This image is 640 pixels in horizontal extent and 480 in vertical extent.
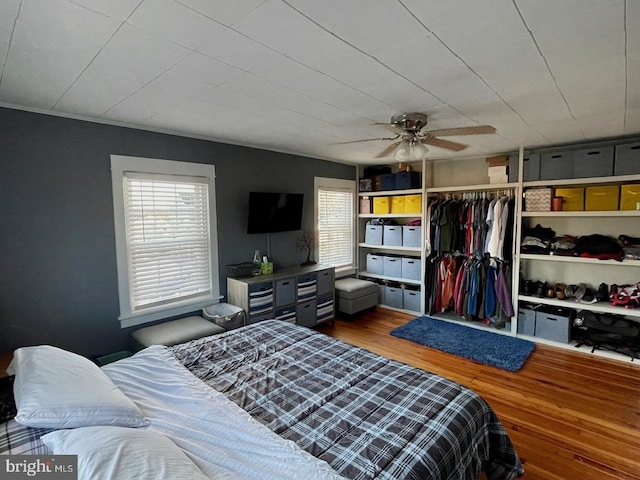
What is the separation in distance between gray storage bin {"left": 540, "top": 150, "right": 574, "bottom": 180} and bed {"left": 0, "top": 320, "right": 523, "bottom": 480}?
3112 millimetres

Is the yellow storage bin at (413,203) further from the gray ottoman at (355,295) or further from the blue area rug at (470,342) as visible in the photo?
the blue area rug at (470,342)

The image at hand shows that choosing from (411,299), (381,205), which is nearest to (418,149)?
(381,205)

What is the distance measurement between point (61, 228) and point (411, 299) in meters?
4.35

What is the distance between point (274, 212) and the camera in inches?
159

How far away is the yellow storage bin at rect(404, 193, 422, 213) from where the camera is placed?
15.7ft

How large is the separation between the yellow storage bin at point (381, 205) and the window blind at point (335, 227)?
16.2 inches

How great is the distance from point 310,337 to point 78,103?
2441 millimetres

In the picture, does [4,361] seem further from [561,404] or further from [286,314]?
[561,404]

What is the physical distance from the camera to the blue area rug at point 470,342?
342 centimetres

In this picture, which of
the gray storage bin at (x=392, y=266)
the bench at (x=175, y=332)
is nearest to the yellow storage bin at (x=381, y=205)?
the gray storage bin at (x=392, y=266)

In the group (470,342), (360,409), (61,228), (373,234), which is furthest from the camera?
(373,234)

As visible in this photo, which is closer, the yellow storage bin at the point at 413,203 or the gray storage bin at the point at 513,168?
the gray storage bin at the point at 513,168

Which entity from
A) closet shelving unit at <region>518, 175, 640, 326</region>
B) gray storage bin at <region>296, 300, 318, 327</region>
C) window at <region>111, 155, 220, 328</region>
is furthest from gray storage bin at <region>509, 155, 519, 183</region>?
window at <region>111, 155, 220, 328</region>

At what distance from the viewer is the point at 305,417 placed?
60.3 inches
